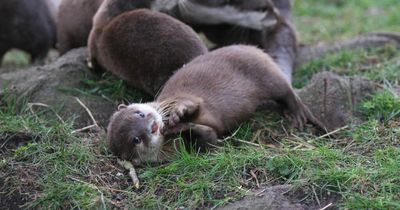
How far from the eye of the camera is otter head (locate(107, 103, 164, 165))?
3443 millimetres

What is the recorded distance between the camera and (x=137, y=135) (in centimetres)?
343

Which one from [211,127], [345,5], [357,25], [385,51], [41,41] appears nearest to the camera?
[211,127]

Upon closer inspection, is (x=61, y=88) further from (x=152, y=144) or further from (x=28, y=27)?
(x=28, y=27)

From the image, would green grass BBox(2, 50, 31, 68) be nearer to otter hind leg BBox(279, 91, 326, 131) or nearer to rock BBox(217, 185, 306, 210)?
otter hind leg BBox(279, 91, 326, 131)

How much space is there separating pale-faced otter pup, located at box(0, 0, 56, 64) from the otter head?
7.60 feet

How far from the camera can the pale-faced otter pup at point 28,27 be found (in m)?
5.53

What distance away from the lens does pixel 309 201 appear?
3.12 m

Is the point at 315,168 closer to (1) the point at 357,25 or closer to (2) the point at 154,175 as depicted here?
(2) the point at 154,175

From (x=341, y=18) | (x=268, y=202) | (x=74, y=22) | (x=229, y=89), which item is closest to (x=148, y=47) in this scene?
(x=229, y=89)

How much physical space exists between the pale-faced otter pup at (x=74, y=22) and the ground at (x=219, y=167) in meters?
1.04

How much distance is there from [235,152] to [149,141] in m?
0.44

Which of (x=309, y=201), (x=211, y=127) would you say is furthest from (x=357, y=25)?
(x=309, y=201)

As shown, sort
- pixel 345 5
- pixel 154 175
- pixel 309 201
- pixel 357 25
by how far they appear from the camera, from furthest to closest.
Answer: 1. pixel 345 5
2. pixel 357 25
3. pixel 154 175
4. pixel 309 201

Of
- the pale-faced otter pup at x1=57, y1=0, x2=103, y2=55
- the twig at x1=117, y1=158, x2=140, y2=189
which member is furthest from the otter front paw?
the pale-faced otter pup at x1=57, y1=0, x2=103, y2=55
